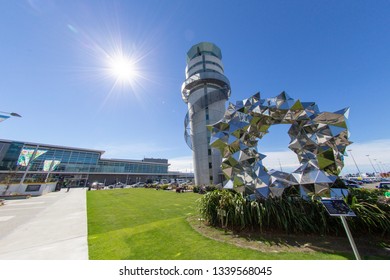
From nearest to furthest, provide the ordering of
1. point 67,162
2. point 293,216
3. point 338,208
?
point 338,208 → point 293,216 → point 67,162

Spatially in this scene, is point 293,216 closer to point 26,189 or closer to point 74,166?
point 26,189

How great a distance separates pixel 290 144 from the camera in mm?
6895

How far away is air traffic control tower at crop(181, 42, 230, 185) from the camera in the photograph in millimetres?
32719

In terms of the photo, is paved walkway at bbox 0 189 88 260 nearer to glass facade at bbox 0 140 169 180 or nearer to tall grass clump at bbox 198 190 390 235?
tall grass clump at bbox 198 190 390 235

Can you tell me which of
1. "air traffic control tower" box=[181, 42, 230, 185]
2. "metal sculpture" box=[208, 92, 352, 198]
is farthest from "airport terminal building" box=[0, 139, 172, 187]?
"metal sculpture" box=[208, 92, 352, 198]

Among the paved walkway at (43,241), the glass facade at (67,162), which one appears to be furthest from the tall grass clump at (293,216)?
the glass facade at (67,162)

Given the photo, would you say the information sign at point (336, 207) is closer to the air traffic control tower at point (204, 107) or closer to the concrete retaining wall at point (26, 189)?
the air traffic control tower at point (204, 107)

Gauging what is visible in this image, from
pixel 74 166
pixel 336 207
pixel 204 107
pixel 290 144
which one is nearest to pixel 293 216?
pixel 336 207

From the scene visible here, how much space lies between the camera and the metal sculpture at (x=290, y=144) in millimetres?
5918

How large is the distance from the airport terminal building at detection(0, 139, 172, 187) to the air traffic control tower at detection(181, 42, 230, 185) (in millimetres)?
38633

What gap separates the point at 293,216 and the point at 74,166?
236 feet

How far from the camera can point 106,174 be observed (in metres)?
62.8

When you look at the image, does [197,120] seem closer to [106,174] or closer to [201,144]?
[201,144]

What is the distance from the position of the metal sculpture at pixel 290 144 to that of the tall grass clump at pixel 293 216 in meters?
0.49
